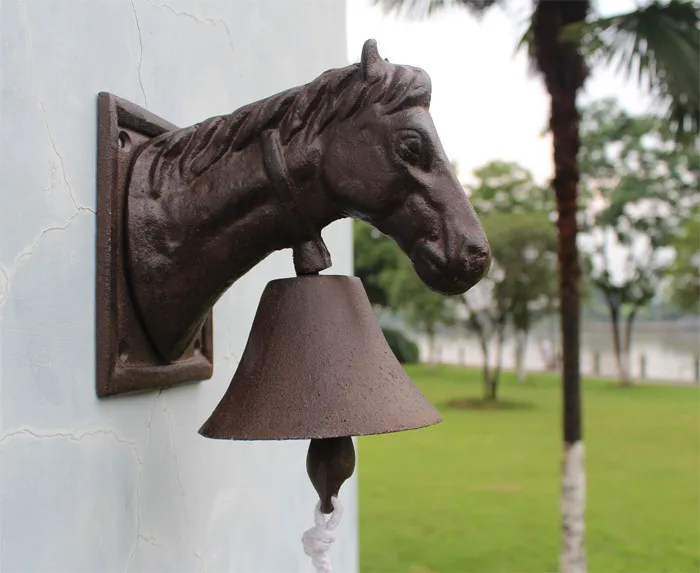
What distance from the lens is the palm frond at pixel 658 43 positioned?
15.9ft

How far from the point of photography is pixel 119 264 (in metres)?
1.08

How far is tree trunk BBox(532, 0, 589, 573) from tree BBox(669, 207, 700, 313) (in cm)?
1280

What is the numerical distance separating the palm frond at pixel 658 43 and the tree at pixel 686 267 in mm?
13233

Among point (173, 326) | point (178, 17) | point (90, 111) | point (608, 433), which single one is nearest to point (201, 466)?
point (173, 326)

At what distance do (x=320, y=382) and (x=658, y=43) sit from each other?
474 cm

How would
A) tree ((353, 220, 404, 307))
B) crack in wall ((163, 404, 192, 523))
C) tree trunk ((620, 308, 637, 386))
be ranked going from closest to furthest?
crack in wall ((163, 404, 192, 523)) → tree trunk ((620, 308, 637, 386)) → tree ((353, 220, 404, 307))

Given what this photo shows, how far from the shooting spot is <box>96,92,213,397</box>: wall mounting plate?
3.48 feet

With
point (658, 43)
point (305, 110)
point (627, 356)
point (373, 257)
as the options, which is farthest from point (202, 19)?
point (373, 257)

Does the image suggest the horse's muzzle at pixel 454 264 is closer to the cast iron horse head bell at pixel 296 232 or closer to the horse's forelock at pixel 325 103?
the cast iron horse head bell at pixel 296 232

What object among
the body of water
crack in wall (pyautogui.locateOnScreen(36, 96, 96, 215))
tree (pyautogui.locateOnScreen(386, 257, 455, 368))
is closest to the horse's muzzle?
crack in wall (pyautogui.locateOnScreen(36, 96, 96, 215))

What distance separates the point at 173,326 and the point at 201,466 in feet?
1.25

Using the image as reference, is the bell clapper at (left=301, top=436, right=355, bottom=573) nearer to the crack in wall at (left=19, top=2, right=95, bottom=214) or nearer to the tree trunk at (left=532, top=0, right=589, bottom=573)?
the crack in wall at (left=19, top=2, right=95, bottom=214)

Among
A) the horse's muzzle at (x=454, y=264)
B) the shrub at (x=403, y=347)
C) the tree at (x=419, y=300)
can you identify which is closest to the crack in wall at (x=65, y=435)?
the horse's muzzle at (x=454, y=264)

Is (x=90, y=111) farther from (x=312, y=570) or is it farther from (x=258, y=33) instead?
(x=312, y=570)
